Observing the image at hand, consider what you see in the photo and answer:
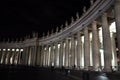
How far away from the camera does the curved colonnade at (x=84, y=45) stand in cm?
3205

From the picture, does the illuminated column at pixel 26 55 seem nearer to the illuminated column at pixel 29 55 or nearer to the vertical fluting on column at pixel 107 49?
the illuminated column at pixel 29 55

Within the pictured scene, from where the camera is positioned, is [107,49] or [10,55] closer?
[107,49]

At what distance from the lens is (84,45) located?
45500 millimetres

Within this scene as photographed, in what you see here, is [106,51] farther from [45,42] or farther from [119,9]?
[45,42]

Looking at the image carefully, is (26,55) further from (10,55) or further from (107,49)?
(107,49)

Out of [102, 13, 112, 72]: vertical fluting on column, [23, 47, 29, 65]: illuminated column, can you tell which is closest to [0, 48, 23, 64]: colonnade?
[23, 47, 29, 65]: illuminated column

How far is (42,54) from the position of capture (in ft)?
337

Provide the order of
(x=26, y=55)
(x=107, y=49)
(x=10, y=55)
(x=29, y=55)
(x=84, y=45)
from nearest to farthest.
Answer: (x=107, y=49) → (x=84, y=45) → (x=29, y=55) → (x=26, y=55) → (x=10, y=55)

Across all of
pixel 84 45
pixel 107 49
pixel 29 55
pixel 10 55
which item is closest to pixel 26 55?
pixel 29 55

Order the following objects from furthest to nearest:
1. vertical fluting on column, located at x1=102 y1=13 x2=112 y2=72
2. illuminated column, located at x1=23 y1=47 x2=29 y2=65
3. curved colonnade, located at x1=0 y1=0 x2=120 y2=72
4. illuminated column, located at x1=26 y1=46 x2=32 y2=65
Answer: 1. illuminated column, located at x1=23 y1=47 x2=29 y2=65
2. illuminated column, located at x1=26 y1=46 x2=32 y2=65
3. curved colonnade, located at x1=0 y1=0 x2=120 y2=72
4. vertical fluting on column, located at x1=102 y1=13 x2=112 y2=72

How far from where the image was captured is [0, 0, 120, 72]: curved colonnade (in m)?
32.0

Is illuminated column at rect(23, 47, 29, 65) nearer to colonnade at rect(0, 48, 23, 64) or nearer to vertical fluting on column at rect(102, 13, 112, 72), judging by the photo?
colonnade at rect(0, 48, 23, 64)

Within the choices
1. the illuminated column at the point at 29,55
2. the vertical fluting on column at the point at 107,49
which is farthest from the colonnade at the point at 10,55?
the vertical fluting on column at the point at 107,49

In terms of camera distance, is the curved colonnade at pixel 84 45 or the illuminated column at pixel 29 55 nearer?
the curved colonnade at pixel 84 45
